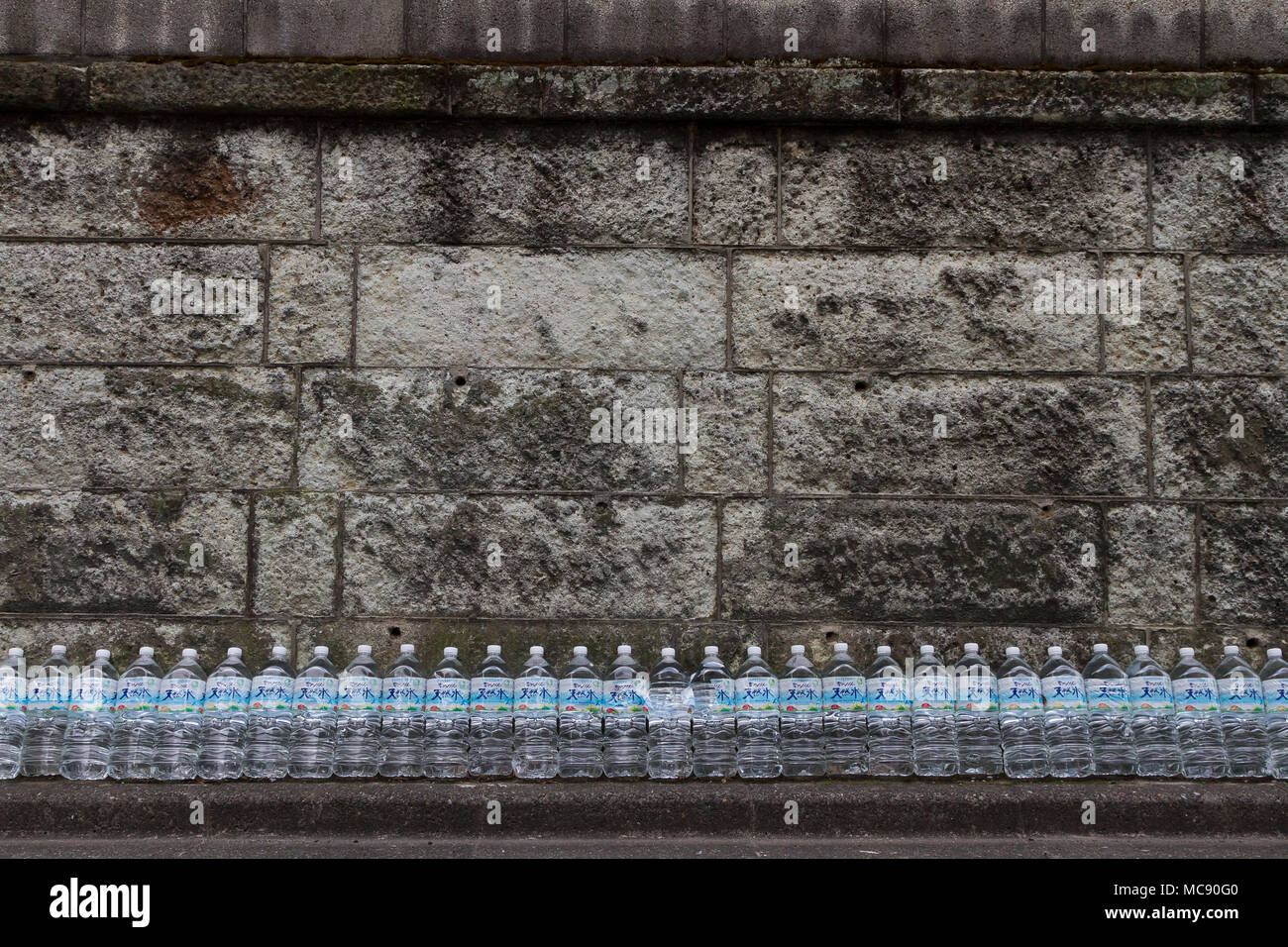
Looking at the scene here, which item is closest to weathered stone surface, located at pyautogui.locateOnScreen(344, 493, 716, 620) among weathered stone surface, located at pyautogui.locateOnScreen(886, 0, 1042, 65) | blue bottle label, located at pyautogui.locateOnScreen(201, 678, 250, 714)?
blue bottle label, located at pyautogui.locateOnScreen(201, 678, 250, 714)

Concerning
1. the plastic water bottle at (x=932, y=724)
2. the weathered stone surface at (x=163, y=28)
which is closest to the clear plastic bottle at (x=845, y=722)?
the plastic water bottle at (x=932, y=724)

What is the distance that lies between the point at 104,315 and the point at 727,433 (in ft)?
8.95

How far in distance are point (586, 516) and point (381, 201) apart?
163 centimetres

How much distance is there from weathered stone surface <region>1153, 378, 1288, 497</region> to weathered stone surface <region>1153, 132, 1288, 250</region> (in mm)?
635

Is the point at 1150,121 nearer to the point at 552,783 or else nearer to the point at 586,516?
the point at 586,516

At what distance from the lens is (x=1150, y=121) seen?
16.8 feet

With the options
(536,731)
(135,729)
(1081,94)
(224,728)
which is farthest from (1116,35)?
(135,729)

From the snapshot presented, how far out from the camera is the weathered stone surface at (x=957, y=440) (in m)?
5.10

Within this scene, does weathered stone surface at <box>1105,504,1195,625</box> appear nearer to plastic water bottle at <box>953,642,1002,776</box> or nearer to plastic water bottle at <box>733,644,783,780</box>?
plastic water bottle at <box>953,642,1002,776</box>

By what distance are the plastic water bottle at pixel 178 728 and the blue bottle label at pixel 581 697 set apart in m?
1.43

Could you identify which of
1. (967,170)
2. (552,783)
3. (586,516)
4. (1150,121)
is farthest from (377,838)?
(1150,121)
